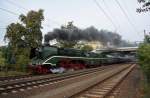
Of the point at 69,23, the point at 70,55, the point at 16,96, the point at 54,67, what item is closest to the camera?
the point at 16,96

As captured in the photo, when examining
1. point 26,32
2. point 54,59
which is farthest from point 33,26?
point 54,59

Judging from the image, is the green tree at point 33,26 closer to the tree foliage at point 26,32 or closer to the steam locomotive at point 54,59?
the tree foliage at point 26,32

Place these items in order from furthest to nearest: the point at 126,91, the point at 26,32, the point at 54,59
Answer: the point at 26,32 → the point at 54,59 → the point at 126,91

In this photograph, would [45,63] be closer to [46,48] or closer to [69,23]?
[46,48]

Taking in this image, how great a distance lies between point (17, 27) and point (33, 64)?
1737cm

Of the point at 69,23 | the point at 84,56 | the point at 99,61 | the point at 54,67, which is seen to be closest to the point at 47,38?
the point at 84,56

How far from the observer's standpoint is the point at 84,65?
42.2 meters

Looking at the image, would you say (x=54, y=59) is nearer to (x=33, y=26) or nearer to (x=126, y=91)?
(x=126, y=91)

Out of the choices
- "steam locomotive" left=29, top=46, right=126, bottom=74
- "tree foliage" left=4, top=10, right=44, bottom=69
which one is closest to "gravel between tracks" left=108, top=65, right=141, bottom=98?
"steam locomotive" left=29, top=46, right=126, bottom=74

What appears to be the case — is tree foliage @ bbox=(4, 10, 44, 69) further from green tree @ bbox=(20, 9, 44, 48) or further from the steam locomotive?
the steam locomotive

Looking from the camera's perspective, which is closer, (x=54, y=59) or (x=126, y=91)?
(x=126, y=91)

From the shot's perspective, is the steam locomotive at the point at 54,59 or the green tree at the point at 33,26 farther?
the green tree at the point at 33,26

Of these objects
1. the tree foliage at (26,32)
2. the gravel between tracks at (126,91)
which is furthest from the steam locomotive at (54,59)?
the gravel between tracks at (126,91)

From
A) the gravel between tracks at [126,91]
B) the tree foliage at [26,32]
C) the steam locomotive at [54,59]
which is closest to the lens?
the gravel between tracks at [126,91]
